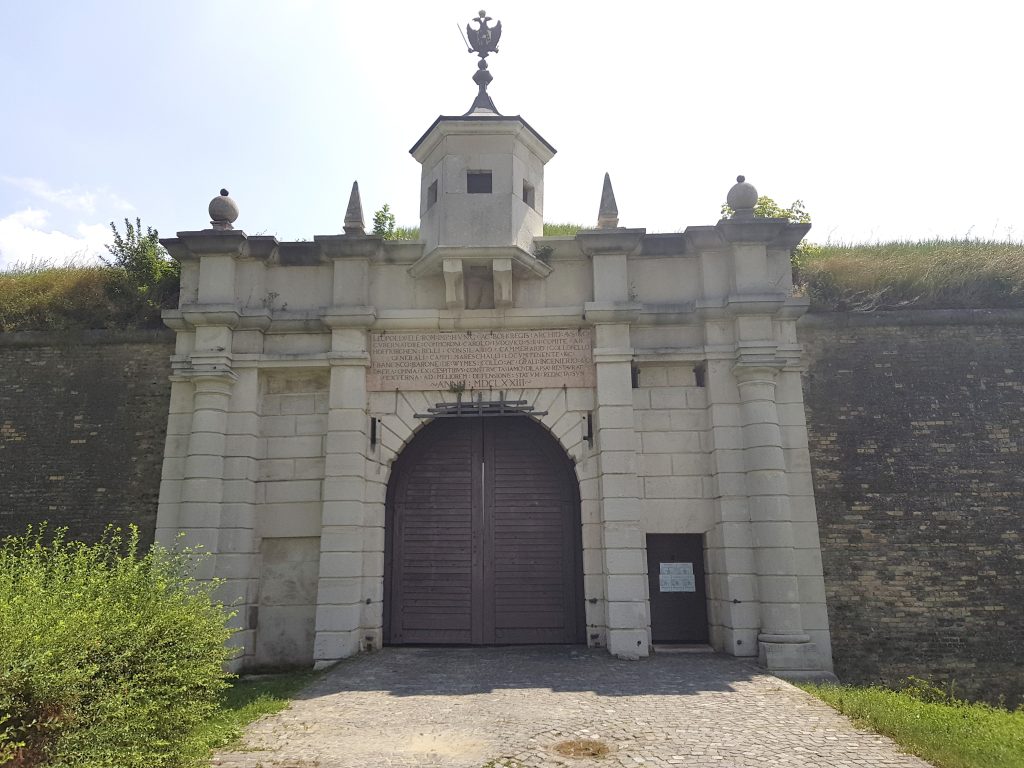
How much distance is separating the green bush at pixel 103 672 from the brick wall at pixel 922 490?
9.02m

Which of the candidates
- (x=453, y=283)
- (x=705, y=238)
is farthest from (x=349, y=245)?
(x=705, y=238)

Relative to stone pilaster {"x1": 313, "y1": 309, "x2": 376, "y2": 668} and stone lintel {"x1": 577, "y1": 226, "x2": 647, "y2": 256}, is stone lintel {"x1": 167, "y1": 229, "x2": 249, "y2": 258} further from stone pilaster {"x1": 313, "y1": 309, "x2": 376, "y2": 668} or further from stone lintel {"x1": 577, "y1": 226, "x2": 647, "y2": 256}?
stone lintel {"x1": 577, "y1": 226, "x2": 647, "y2": 256}

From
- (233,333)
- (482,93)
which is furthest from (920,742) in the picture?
(482,93)

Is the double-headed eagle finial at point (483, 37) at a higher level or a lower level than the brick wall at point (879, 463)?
higher

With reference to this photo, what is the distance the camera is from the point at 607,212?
11742mm

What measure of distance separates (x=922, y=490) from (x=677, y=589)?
4.27m

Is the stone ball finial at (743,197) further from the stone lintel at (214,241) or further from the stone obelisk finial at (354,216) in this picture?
the stone lintel at (214,241)

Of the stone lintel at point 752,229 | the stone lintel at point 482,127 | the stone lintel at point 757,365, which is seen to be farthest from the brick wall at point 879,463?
the stone lintel at point 482,127

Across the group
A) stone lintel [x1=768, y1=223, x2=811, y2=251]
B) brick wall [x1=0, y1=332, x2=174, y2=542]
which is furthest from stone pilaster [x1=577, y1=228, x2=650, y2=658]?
brick wall [x1=0, y1=332, x2=174, y2=542]

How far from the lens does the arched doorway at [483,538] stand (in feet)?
36.1

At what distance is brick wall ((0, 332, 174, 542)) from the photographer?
449 inches

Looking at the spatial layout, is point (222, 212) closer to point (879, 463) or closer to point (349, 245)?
point (349, 245)

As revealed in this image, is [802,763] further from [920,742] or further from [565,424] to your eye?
[565,424]

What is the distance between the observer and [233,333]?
447 inches
